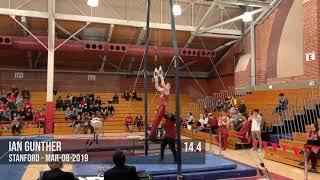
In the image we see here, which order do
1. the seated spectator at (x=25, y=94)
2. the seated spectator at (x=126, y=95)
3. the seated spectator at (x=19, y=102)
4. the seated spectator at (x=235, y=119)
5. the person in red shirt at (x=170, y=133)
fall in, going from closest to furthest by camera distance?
the person in red shirt at (x=170, y=133) → the seated spectator at (x=235, y=119) → the seated spectator at (x=19, y=102) → the seated spectator at (x=25, y=94) → the seated spectator at (x=126, y=95)

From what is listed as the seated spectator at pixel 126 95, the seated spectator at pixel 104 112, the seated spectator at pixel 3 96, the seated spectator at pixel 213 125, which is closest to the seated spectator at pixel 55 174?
the seated spectator at pixel 213 125

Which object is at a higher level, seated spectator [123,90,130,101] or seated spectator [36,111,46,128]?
seated spectator [123,90,130,101]

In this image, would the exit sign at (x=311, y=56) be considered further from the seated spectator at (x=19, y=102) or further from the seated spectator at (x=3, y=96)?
the seated spectator at (x=3, y=96)

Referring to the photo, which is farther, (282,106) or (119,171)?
(282,106)

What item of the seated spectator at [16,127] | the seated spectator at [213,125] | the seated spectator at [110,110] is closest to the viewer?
the seated spectator at [213,125]

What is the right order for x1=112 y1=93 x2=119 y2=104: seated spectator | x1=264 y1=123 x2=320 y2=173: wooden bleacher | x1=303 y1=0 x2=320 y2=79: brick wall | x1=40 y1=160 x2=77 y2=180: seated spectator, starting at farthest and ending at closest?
x1=112 y1=93 x2=119 y2=104: seated spectator, x1=303 y1=0 x2=320 y2=79: brick wall, x1=264 y1=123 x2=320 y2=173: wooden bleacher, x1=40 y1=160 x2=77 y2=180: seated spectator

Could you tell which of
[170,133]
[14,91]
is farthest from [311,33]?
[14,91]

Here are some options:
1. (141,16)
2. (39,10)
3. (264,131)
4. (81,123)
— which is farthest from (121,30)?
(264,131)

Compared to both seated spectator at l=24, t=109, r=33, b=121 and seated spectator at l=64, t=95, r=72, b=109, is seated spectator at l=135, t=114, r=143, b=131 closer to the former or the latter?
seated spectator at l=64, t=95, r=72, b=109

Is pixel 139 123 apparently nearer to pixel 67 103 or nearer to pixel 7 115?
pixel 67 103

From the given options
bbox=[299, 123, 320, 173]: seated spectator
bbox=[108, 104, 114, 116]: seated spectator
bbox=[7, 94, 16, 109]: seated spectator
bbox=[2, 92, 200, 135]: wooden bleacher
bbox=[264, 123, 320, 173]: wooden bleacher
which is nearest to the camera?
bbox=[299, 123, 320, 173]: seated spectator

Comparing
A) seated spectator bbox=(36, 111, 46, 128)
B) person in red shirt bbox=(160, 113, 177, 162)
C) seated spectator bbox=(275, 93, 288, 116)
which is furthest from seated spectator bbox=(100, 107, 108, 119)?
person in red shirt bbox=(160, 113, 177, 162)

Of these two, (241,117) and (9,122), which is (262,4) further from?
(9,122)

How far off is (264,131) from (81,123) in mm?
9369
